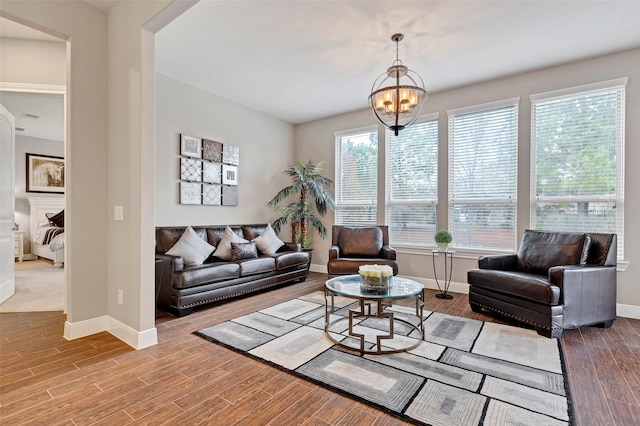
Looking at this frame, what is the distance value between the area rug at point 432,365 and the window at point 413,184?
5.74 ft

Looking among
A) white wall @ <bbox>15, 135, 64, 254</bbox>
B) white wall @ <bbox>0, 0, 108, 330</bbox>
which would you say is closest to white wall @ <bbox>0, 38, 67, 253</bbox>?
white wall @ <bbox>0, 0, 108, 330</bbox>

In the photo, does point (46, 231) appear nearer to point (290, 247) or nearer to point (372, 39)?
point (290, 247)

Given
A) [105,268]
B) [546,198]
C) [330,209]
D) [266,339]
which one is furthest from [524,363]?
[330,209]

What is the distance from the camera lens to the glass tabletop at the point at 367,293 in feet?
8.16

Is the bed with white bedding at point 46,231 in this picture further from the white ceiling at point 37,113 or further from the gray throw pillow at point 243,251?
the gray throw pillow at point 243,251

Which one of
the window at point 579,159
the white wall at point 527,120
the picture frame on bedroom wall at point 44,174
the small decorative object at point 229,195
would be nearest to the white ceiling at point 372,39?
the white wall at point 527,120

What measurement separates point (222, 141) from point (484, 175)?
3.92m

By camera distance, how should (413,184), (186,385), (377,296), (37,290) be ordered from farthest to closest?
(413,184)
(37,290)
(377,296)
(186,385)

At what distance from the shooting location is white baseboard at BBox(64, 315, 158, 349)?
Answer: 2.52 metres

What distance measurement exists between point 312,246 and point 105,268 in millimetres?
3685

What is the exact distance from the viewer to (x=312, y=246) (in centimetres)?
607

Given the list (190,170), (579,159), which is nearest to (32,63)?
(190,170)

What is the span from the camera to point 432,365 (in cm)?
225

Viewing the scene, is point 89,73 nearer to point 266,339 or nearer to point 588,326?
point 266,339
